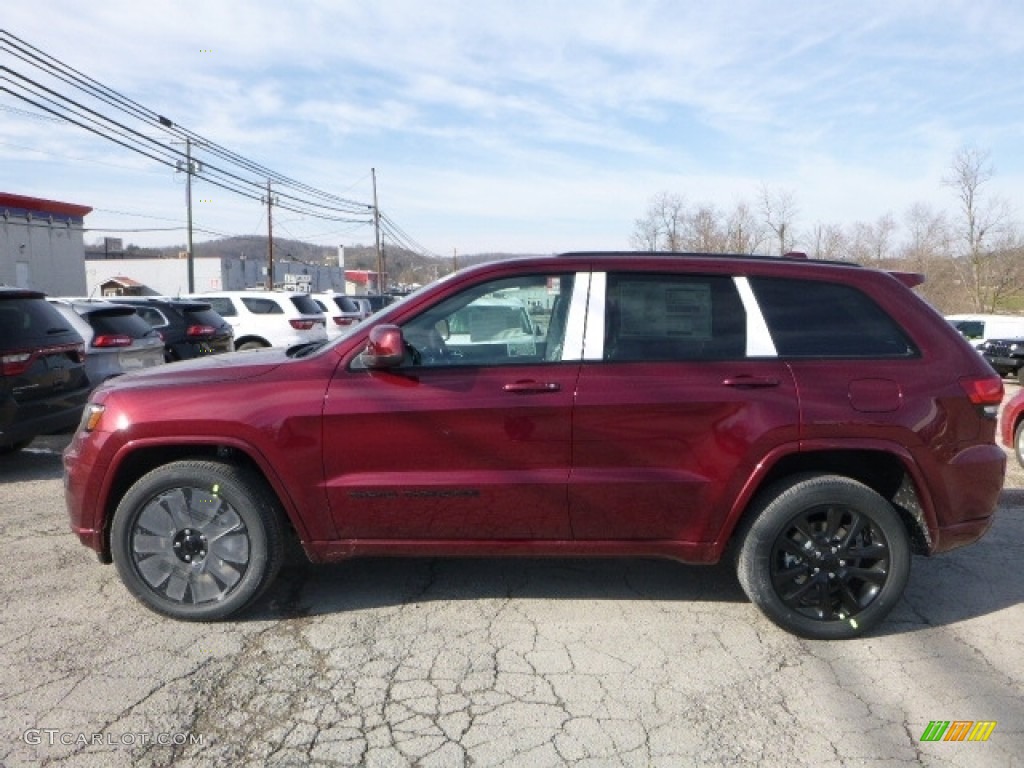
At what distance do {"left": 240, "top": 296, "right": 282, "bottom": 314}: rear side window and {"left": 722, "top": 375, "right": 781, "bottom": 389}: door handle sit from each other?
44.3ft

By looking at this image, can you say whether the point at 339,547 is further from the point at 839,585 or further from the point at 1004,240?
the point at 1004,240

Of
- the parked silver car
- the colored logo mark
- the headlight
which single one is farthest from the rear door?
the parked silver car

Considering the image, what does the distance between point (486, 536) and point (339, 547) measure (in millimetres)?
705

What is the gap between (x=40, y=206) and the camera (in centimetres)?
3291

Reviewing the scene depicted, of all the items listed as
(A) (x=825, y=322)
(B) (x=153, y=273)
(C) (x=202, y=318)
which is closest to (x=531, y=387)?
(A) (x=825, y=322)

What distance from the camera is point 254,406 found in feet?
11.5

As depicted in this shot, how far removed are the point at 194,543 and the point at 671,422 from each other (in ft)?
7.59

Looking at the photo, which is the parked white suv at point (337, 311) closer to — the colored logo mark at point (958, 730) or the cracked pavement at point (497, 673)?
the cracked pavement at point (497, 673)

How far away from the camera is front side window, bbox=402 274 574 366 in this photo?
3.60 m

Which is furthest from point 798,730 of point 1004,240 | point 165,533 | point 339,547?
point 1004,240

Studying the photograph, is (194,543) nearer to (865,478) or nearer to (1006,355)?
(865,478)

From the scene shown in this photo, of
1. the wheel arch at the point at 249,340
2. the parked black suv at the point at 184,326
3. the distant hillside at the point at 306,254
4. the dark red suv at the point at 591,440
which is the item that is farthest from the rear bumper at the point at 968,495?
the distant hillside at the point at 306,254

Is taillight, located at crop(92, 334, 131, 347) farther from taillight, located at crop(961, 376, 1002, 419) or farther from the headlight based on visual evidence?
taillight, located at crop(961, 376, 1002, 419)

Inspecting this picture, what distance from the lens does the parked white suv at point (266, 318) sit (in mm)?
15430
